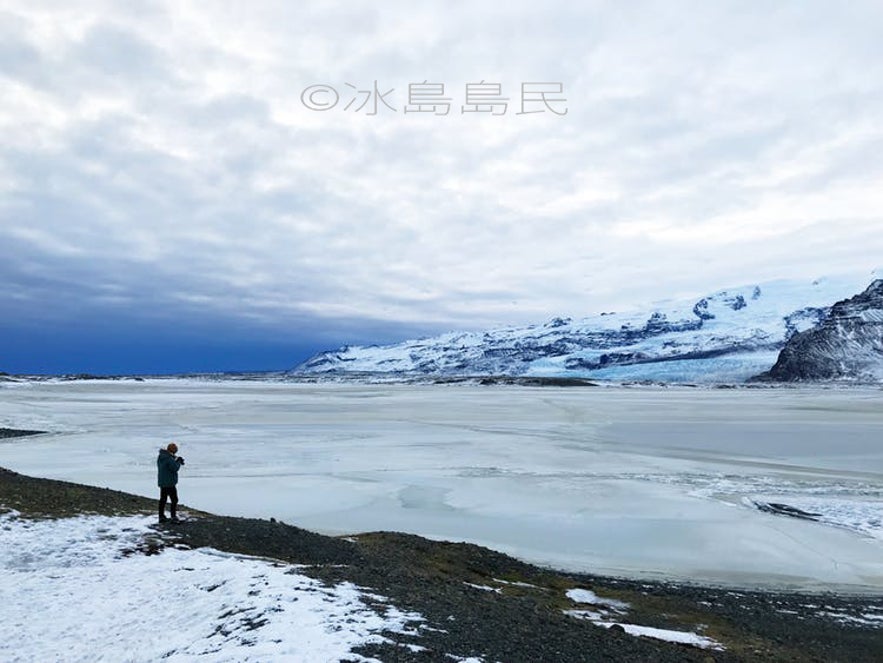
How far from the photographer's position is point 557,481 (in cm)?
2183

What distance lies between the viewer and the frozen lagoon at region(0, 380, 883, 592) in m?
14.6

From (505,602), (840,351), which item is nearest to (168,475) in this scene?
(505,602)

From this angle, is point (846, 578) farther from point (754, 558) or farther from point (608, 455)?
point (608, 455)

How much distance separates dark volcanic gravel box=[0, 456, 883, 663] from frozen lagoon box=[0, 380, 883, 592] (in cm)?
144

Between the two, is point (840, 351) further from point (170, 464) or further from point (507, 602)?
point (170, 464)

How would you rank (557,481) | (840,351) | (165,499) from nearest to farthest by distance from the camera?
(165,499) → (557,481) → (840,351)

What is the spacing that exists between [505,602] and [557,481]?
1251 cm

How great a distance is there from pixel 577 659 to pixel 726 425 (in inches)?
1419

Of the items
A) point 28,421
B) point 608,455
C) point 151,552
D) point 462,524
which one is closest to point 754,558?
point 462,524

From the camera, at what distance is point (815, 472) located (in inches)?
918

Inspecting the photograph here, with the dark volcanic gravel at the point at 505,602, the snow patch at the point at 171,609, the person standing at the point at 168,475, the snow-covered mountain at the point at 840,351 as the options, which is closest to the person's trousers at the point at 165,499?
the person standing at the point at 168,475

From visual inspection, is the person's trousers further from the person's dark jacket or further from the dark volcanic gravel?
the dark volcanic gravel

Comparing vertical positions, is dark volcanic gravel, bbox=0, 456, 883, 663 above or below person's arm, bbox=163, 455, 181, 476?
below

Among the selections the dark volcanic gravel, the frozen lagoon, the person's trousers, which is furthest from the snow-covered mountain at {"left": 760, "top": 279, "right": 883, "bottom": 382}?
the person's trousers
